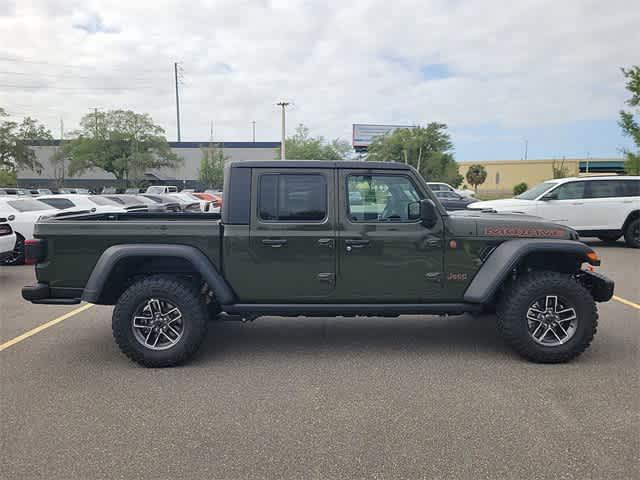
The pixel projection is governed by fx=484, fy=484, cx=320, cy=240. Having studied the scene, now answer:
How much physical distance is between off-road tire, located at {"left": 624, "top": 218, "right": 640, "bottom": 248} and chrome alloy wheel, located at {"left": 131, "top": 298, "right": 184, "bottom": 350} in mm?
11919

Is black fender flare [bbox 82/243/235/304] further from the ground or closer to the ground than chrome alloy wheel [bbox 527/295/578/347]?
further from the ground

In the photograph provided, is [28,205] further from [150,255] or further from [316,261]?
[316,261]

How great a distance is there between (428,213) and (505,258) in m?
0.81

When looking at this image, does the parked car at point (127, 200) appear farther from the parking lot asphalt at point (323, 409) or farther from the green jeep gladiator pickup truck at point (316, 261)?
the green jeep gladiator pickup truck at point (316, 261)

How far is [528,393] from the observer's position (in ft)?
12.5

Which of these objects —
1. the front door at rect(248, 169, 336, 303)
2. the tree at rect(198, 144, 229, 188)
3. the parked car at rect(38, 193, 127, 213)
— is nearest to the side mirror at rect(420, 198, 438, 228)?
the front door at rect(248, 169, 336, 303)

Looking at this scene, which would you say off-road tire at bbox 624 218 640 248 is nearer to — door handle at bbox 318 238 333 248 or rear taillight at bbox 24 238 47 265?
door handle at bbox 318 238 333 248

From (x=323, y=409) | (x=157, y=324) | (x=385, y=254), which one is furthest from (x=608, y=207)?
(x=157, y=324)

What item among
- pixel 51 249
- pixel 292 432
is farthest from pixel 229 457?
pixel 51 249

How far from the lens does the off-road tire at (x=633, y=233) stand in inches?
478

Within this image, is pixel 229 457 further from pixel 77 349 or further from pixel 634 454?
pixel 77 349

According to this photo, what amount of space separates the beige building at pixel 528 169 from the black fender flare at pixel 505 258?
74.5m

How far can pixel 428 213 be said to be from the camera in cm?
434

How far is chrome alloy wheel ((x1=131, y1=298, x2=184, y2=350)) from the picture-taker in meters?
4.39
